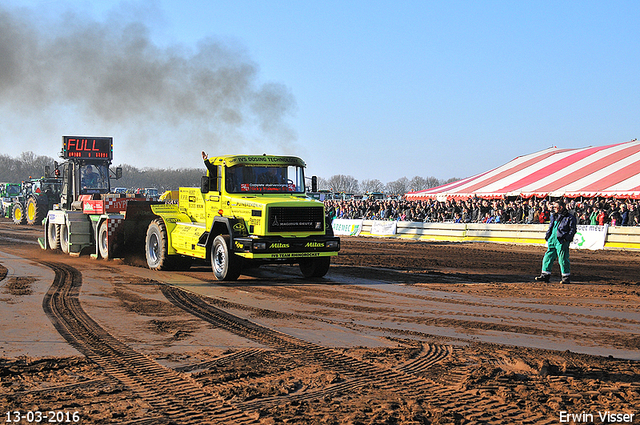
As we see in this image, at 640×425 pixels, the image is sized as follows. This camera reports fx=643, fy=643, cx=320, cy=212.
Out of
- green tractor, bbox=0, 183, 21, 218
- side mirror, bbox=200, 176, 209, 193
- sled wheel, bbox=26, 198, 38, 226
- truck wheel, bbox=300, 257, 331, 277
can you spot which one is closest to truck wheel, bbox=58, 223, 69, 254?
side mirror, bbox=200, 176, 209, 193

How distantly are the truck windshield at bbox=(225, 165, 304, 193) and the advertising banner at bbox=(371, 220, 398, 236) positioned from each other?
15168 mm

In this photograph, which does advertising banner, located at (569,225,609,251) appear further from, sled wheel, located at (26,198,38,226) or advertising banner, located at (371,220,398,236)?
sled wheel, located at (26,198,38,226)

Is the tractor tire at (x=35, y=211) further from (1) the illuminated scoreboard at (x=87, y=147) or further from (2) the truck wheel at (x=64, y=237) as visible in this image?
(2) the truck wheel at (x=64, y=237)

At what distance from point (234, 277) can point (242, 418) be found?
7.89 m

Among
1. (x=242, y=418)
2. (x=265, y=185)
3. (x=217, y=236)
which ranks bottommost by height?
(x=242, y=418)

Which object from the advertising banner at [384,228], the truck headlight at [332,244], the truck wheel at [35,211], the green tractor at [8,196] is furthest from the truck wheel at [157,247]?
the green tractor at [8,196]

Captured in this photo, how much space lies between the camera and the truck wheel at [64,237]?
18.1m

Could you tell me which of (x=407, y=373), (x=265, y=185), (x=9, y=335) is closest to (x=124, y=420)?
(x=407, y=373)

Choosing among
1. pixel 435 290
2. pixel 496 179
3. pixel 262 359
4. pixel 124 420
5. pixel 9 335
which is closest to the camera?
pixel 124 420

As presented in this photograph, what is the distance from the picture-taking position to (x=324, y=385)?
547 cm

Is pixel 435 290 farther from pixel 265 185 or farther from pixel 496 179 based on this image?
pixel 496 179

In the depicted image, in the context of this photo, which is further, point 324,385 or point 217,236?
point 217,236

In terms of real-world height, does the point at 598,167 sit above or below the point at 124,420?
above

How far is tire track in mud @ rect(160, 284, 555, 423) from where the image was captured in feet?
15.9
